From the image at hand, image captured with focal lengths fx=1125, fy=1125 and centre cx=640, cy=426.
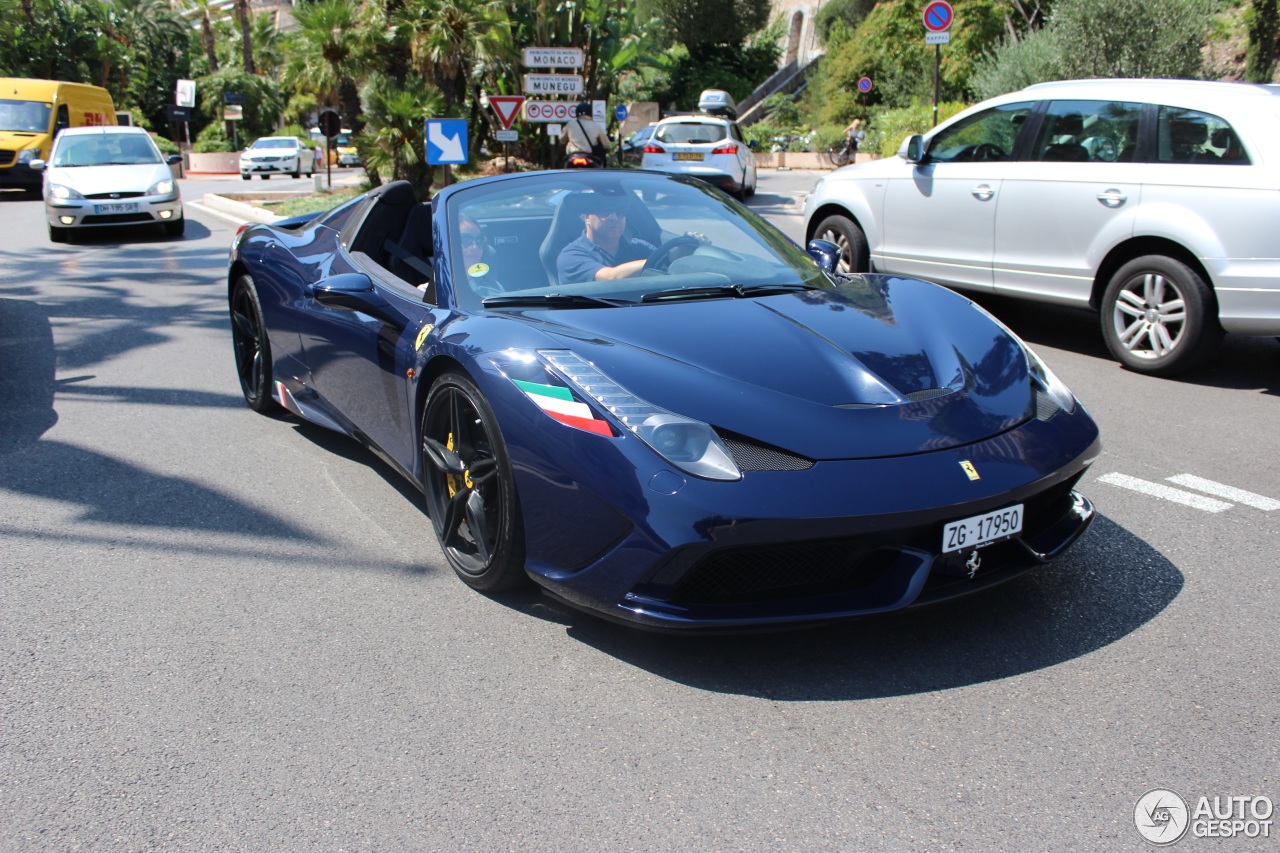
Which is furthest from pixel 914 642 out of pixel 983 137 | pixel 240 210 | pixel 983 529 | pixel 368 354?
pixel 240 210

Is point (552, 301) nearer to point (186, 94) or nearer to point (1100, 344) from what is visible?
point (1100, 344)

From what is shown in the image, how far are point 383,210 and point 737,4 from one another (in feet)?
183

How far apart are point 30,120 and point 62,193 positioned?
1133cm

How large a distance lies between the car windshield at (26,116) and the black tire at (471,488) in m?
24.0

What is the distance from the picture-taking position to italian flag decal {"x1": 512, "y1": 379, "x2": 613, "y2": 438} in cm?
299

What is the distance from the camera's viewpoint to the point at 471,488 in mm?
3514

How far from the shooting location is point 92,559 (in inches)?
157

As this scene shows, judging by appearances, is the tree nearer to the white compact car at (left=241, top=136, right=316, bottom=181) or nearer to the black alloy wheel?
the black alloy wheel

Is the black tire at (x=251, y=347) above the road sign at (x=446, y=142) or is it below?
below

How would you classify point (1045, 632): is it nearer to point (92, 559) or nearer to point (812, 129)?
point (92, 559)

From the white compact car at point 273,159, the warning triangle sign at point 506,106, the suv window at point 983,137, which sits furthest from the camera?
the white compact car at point 273,159

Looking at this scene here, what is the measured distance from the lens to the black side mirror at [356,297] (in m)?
4.09

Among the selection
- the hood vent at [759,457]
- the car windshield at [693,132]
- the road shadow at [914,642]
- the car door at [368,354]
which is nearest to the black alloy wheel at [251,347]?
the car door at [368,354]

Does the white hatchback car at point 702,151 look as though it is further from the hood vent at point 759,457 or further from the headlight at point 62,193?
the hood vent at point 759,457
